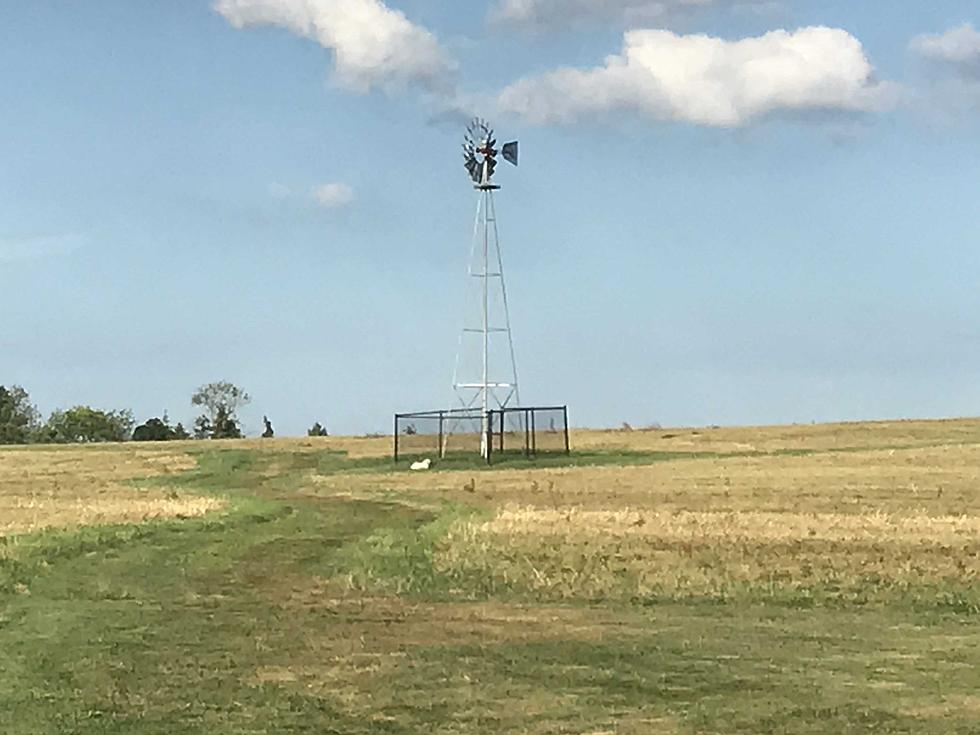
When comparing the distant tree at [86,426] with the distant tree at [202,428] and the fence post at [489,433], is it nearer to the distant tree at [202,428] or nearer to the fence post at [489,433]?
the distant tree at [202,428]

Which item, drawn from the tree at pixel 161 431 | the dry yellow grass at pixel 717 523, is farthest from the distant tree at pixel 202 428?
the dry yellow grass at pixel 717 523

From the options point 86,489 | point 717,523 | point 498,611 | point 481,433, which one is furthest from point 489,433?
point 498,611

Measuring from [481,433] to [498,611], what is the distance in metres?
42.4

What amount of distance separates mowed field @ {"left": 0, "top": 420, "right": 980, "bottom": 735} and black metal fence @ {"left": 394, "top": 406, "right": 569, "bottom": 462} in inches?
717

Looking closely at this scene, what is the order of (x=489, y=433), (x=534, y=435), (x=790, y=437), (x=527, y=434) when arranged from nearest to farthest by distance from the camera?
(x=489, y=433)
(x=527, y=434)
(x=534, y=435)
(x=790, y=437)

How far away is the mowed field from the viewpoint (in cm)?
1249

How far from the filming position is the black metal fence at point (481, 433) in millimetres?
61500

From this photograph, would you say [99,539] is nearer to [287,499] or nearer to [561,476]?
[287,499]

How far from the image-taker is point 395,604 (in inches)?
777

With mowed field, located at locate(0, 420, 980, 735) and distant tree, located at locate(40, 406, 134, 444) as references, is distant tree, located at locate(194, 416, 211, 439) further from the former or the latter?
mowed field, located at locate(0, 420, 980, 735)

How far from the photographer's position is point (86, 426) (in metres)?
134

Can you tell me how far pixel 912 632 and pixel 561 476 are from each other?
3380 cm

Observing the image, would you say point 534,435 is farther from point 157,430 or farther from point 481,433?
point 157,430

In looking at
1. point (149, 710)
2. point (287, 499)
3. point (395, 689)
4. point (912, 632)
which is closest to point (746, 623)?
point (912, 632)
